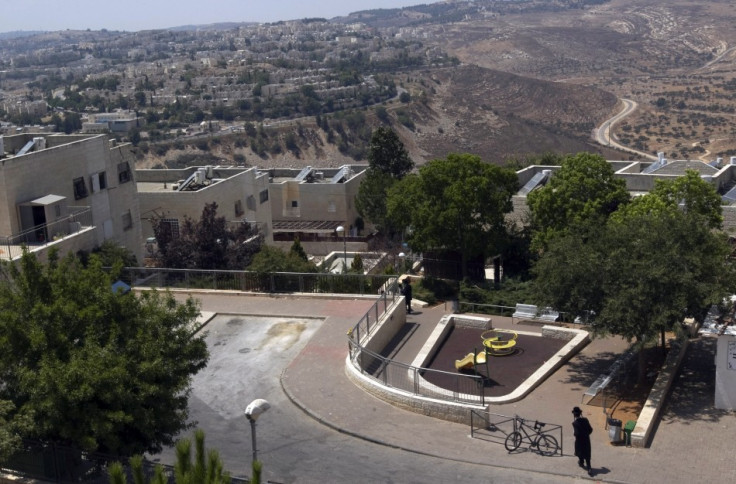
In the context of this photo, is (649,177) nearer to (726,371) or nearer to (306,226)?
(306,226)

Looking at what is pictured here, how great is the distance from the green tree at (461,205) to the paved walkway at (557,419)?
7.65m

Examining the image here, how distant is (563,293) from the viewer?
19938 mm

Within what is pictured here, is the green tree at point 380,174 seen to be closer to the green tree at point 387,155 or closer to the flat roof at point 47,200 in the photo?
the green tree at point 387,155

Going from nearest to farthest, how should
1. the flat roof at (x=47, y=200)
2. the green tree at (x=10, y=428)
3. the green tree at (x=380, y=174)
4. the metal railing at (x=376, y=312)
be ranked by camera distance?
the green tree at (x=10, y=428)
the metal railing at (x=376, y=312)
the flat roof at (x=47, y=200)
the green tree at (x=380, y=174)

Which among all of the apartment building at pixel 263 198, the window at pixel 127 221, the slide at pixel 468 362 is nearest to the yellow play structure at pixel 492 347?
the slide at pixel 468 362

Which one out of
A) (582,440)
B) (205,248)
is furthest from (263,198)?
(582,440)

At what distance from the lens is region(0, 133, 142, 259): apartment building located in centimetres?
2684

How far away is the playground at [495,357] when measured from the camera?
20.4 m

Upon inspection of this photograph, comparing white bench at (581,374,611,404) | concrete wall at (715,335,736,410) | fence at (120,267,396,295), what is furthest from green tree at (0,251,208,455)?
concrete wall at (715,335,736,410)

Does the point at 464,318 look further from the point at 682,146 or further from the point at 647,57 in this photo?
the point at 647,57

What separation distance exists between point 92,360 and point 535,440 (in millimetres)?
7829

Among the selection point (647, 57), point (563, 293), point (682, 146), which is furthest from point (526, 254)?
point (647, 57)

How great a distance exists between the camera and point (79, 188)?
30.4m

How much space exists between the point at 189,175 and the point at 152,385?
31662 mm
